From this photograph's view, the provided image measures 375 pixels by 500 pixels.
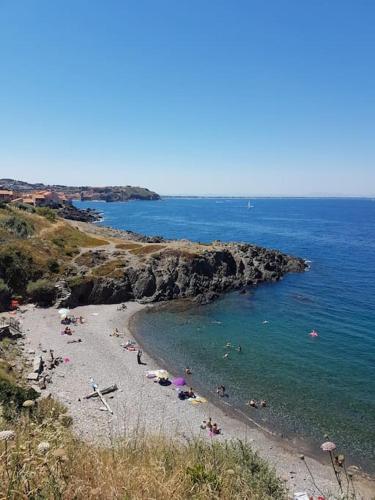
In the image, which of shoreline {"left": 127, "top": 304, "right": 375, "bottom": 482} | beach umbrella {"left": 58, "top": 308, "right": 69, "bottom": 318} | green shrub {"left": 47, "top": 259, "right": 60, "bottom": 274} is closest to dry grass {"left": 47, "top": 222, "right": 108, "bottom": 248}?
green shrub {"left": 47, "top": 259, "right": 60, "bottom": 274}

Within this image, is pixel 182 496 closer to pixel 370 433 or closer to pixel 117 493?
pixel 117 493

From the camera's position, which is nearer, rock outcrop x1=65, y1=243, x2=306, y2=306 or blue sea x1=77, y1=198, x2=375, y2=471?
blue sea x1=77, y1=198, x2=375, y2=471

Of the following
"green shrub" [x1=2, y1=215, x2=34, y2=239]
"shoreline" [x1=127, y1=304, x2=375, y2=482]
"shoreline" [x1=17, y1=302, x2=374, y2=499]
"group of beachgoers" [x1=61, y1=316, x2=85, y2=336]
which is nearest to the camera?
"shoreline" [x1=17, y1=302, x2=374, y2=499]

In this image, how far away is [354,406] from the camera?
29.5 m

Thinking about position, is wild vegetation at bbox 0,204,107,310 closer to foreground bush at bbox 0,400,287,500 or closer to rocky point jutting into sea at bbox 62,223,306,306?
rocky point jutting into sea at bbox 62,223,306,306

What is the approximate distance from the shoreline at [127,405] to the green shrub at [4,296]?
4.15 metres

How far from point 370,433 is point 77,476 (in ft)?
85.3

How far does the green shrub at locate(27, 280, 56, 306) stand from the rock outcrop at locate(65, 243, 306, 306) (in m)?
2.37

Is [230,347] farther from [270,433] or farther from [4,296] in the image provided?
[4,296]

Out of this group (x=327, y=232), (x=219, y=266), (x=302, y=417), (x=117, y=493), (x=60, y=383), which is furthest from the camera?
(x=327, y=232)

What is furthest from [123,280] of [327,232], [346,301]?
[327,232]

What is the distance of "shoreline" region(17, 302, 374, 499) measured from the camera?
22.6 m

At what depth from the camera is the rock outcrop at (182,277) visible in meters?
53.6

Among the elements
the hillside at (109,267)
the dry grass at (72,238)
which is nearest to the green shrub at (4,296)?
the hillside at (109,267)
